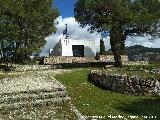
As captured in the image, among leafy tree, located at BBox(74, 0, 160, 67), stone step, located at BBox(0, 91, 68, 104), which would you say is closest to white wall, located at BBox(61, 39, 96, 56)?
leafy tree, located at BBox(74, 0, 160, 67)

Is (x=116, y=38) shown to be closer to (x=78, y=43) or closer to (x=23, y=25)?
(x=23, y=25)

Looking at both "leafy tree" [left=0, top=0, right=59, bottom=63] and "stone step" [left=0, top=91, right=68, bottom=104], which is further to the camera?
"leafy tree" [left=0, top=0, right=59, bottom=63]

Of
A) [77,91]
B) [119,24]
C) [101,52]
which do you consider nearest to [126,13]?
[119,24]

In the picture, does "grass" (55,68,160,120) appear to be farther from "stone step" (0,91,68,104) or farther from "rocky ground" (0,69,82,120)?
"stone step" (0,91,68,104)

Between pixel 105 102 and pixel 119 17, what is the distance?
20.7 meters

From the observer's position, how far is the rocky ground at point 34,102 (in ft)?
76.1

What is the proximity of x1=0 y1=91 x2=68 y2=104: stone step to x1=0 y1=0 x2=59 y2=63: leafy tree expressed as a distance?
24.6 metres

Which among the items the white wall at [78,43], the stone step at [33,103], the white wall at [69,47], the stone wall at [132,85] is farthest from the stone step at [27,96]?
the white wall at [78,43]

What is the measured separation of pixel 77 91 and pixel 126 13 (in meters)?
18.0

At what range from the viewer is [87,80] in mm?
35219

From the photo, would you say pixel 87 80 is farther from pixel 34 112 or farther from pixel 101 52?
pixel 101 52

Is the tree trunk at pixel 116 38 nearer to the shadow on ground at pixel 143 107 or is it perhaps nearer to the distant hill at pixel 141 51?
the shadow on ground at pixel 143 107

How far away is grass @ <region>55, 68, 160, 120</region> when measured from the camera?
81.0 feet

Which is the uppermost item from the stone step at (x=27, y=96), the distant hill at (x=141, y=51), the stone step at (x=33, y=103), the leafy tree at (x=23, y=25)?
the leafy tree at (x=23, y=25)
